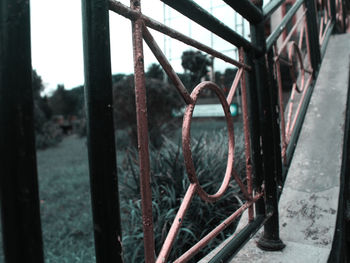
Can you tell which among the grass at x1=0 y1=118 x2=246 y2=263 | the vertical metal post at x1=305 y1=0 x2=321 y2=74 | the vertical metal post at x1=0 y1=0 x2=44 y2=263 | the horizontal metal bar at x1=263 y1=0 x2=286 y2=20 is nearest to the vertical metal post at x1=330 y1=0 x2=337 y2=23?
the vertical metal post at x1=305 y1=0 x2=321 y2=74

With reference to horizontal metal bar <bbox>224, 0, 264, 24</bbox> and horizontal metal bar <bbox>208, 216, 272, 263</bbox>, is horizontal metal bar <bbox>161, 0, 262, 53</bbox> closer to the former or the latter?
horizontal metal bar <bbox>224, 0, 264, 24</bbox>

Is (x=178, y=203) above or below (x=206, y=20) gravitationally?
below

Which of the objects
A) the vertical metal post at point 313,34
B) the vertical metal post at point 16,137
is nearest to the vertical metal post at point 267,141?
the vertical metal post at point 16,137

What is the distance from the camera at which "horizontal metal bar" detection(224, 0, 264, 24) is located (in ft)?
3.20

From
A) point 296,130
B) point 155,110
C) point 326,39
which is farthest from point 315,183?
point 155,110

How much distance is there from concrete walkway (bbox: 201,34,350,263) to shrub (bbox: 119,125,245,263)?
431 millimetres

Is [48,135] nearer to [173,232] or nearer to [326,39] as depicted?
[326,39]

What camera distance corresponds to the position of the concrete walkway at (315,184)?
44.0 inches

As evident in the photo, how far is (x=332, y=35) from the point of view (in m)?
2.70

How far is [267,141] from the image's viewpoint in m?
1.15

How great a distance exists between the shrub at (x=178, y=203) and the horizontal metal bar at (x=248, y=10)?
1.01 metres

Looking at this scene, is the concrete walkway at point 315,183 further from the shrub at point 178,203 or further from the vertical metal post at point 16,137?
the vertical metal post at point 16,137

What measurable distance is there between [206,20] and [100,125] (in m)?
0.46

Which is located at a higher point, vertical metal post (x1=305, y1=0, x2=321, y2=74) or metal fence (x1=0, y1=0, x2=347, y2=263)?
vertical metal post (x1=305, y1=0, x2=321, y2=74)
